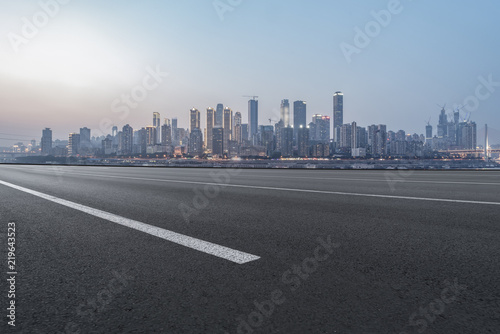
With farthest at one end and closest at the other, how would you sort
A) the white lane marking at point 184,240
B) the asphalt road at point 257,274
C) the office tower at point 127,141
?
the office tower at point 127,141 → the white lane marking at point 184,240 → the asphalt road at point 257,274

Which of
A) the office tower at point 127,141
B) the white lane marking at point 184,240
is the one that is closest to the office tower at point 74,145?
the office tower at point 127,141

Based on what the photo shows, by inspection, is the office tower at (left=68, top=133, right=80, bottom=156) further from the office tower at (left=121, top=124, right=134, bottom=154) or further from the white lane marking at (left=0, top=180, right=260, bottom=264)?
the white lane marking at (left=0, top=180, right=260, bottom=264)

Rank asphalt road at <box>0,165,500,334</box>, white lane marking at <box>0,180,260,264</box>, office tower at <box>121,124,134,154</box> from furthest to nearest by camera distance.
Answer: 1. office tower at <box>121,124,134,154</box>
2. white lane marking at <box>0,180,260,264</box>
3. asphalt road at <box>0,165,500,334</box>

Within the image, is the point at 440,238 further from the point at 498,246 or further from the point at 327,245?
the point at 327,245

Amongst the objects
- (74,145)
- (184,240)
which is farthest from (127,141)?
(184,240)

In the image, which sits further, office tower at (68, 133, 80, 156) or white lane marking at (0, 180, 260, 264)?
office tower at (68, 133, 80, 156)

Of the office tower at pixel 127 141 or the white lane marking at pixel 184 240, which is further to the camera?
the office tower at pixel 127 141

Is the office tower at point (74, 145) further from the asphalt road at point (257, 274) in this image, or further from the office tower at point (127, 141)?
the asphalt road at point (257, 274)

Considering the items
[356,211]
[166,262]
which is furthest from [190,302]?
[356,211]

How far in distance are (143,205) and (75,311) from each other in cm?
455

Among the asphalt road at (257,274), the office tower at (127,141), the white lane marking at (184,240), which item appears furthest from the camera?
the office tower at (127,141)

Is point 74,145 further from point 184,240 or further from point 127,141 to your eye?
point 184,240

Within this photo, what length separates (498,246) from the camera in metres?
3.15

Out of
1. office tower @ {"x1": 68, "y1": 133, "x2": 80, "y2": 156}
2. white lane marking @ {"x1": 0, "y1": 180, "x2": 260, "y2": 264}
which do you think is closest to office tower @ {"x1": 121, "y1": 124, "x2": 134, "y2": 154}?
office tower @ {"x1": 68, "y1": 133, "x2": 80, "y2": 156}
